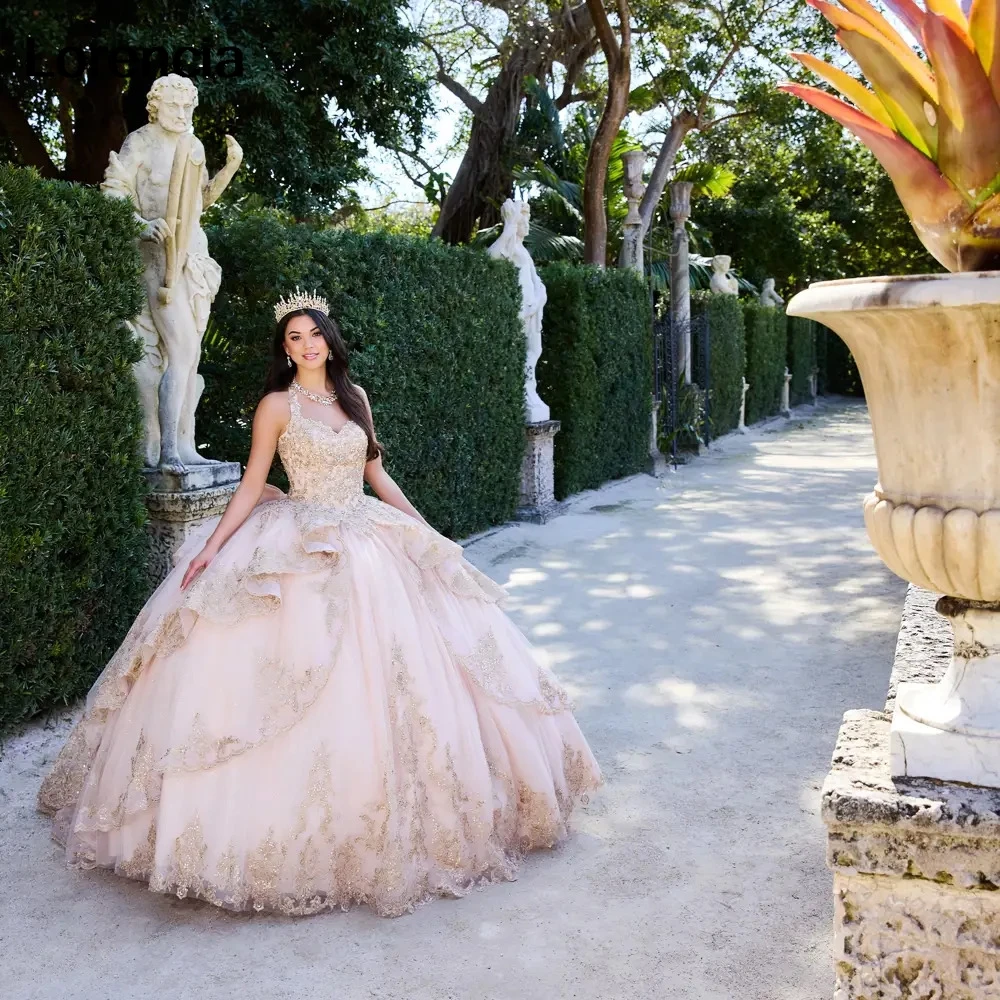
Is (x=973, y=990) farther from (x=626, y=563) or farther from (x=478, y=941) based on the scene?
(x=626, y=563)

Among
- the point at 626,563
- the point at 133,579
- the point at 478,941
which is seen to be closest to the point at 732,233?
the point at 626,563

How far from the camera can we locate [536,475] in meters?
9.58

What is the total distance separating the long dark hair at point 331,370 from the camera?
3.53 metres

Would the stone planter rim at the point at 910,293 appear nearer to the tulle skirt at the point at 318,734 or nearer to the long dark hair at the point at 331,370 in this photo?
the tulle skirt at the point at 318,734

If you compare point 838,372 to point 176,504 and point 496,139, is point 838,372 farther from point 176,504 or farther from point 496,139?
point 176,504

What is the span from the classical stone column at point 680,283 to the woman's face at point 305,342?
Result: 11.5 metres

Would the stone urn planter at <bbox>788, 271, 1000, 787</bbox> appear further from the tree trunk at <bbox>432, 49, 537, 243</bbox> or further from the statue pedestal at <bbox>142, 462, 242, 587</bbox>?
the tree trunk at <bbox>432, 49, 537, 243</bbox>

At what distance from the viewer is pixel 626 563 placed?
25.1ft

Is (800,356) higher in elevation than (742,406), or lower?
higher

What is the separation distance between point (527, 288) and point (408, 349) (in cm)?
244

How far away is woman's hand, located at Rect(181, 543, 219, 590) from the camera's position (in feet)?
10.5

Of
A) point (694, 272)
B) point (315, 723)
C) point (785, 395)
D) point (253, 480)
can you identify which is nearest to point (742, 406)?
point (694, 272)

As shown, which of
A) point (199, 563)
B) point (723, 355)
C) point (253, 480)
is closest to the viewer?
point (199, 563)

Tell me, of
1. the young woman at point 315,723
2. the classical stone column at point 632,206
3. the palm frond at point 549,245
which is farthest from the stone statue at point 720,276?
the young woman at point 315,723
